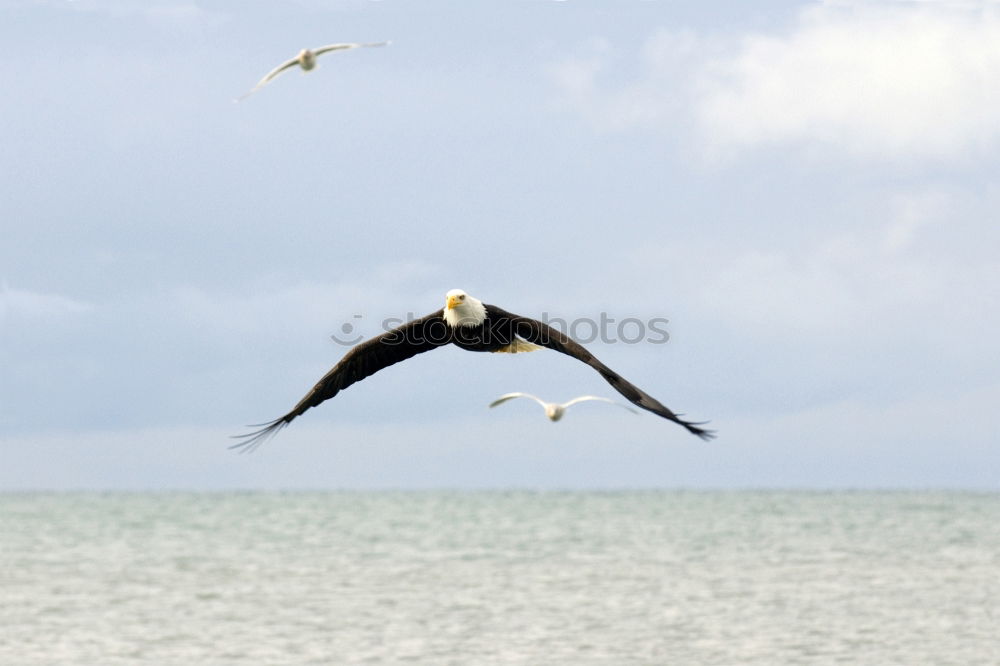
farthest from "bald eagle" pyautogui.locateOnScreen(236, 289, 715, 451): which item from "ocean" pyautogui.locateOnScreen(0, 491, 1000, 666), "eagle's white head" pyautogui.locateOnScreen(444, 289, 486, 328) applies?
"ocean" pyautogui.locateOnScreen(0, 491, 1000, 666)

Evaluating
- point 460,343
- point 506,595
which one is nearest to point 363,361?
point 460,343

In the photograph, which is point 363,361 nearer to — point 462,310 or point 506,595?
point 462,310

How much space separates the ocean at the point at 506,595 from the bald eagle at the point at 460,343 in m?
13.3

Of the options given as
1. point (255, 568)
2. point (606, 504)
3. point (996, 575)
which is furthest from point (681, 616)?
point (606, 504)

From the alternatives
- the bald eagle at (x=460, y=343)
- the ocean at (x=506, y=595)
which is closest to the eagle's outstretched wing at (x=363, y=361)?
the bald eagle at (x=460, y=343)

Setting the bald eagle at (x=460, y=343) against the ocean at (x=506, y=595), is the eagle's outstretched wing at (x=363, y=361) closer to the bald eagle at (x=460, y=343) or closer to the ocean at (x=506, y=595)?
the bald eagle at (x=460, y=343)

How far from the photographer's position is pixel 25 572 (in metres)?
35.5

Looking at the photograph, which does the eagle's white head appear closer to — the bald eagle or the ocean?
the bald eagle

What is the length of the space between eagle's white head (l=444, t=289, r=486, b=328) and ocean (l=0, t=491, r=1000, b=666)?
14483mm

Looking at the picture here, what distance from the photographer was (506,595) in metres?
29.0

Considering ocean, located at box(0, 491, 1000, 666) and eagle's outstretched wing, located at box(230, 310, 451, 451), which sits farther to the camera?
ocean, located at box(0, 491, 1000, 666)

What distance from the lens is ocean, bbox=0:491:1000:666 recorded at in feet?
77.0

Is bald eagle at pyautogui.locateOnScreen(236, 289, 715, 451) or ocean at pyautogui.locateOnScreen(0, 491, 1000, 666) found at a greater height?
bald eagle at pyautogui.locateOnScreen(236, 289, 715, 451)

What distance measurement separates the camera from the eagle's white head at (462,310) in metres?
8.52
